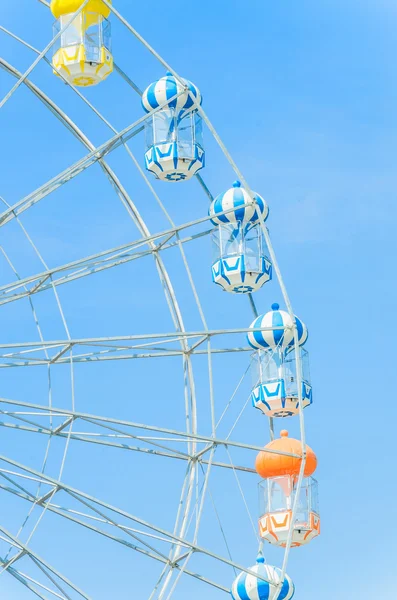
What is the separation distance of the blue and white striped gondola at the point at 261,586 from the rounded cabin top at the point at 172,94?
20.9 feet

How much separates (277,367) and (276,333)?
1.78 ft

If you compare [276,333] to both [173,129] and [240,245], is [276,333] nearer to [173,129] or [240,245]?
[240,245]

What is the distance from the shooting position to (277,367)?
79.4ft

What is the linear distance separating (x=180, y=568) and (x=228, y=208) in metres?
5.07

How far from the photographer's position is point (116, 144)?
953 inches

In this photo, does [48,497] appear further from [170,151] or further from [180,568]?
[170,151]

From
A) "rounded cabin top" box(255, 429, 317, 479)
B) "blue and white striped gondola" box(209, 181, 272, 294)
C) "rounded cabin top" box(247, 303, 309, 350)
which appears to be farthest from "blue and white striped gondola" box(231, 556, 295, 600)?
"blue and white striped gondola" box(209, 181, 272, 294)

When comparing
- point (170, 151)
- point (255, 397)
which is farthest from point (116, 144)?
point (255, 397)

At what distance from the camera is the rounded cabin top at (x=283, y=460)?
23.1 metres

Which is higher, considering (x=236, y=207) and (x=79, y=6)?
(x=79, y=6)

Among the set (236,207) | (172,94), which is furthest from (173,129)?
(236,207)

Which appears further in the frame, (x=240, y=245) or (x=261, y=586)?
(x=240, y=245)

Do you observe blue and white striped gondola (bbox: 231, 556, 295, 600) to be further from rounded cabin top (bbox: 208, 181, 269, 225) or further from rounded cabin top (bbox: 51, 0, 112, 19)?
rounded cabin top (bbox: 51, 0, 112, 19)

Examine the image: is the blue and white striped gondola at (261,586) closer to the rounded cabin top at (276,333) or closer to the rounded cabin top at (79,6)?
the rounded cabin top at (276,333)
